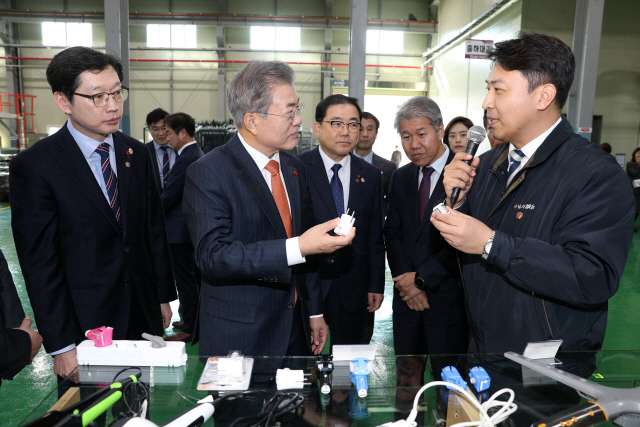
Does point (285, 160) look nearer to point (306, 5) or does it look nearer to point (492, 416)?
point (492, 416)

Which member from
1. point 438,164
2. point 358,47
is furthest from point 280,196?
point 358,47

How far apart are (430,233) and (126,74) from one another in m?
4.83

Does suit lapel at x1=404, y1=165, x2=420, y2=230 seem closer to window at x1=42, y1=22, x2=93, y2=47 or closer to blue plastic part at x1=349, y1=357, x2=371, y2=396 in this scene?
blue plastic part at x1=349, y1=357, x2=371, y2=396

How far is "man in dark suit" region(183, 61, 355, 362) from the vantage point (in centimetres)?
156

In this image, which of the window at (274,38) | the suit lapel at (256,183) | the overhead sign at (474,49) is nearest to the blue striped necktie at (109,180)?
the suit lapel at (256,183)

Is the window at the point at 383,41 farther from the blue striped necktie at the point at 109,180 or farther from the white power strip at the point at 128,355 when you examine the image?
the white power strip at the point at 128,355

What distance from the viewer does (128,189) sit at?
194cm

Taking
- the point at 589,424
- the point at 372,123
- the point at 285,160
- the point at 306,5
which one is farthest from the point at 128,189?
the point at 306,5

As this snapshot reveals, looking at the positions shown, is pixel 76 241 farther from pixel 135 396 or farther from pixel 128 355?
pixel 135 396

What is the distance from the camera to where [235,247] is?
149cm

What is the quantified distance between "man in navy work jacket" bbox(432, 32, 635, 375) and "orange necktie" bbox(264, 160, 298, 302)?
636 millimetres

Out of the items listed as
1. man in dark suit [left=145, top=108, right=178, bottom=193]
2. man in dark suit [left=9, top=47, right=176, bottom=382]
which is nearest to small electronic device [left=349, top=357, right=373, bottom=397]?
man in dark suit [left=9, top=47, right=176, bottom=382]

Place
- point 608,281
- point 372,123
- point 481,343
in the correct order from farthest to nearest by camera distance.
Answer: point 372,123, point 481,343, point 608,281

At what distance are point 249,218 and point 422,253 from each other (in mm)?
1217
